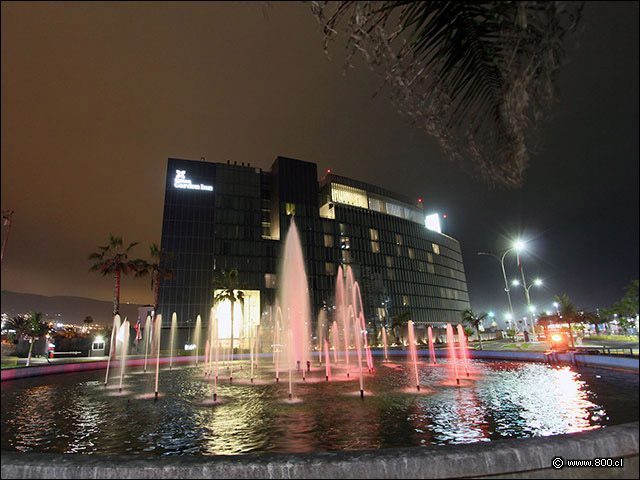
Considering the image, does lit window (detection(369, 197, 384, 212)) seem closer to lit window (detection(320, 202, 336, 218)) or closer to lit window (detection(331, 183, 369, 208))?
lit window (detection(331, 183, 369, 208))

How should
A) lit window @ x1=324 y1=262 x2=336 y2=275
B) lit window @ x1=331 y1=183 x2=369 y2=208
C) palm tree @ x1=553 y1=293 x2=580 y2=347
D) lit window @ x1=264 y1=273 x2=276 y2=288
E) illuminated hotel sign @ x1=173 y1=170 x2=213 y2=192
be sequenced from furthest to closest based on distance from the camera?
lit window @ x1=331 y1=183 x2=369 y2=208, lit window @ x1=324 y1=262 x2=336 y2=275, lit window @ x1=264 y1=273 x2=276 y2=288, illuminated hotel sign @ x1=173 y1=170 x2=213 y2=192, palm tree @ x1=553 y1=293 x2=580 y2=347

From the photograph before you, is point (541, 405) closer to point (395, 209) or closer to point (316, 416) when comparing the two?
point (316, 416)

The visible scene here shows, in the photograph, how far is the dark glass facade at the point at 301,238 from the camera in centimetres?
7431

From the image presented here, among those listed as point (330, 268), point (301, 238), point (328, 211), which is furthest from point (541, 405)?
point (328, 211)

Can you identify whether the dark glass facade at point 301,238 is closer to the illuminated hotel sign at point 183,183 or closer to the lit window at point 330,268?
the lit window at point 330,268

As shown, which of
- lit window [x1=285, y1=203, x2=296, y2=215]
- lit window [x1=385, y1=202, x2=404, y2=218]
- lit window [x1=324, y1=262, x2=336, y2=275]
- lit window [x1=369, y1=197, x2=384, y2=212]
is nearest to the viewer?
lit window [x1=285, y1=203, x2=296, y2=215]

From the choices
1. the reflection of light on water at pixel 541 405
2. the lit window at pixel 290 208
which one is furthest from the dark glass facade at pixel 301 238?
the reflection of light on water at pixel 541 405

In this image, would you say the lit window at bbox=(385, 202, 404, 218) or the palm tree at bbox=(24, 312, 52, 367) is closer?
the palm tree at bbox=(24, 312, 52, 367)

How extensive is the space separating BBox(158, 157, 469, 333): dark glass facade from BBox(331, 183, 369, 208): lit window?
313mm

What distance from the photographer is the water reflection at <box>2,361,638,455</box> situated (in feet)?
25.6

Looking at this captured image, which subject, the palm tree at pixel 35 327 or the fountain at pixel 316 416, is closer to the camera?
the fountain at pixel 316 416

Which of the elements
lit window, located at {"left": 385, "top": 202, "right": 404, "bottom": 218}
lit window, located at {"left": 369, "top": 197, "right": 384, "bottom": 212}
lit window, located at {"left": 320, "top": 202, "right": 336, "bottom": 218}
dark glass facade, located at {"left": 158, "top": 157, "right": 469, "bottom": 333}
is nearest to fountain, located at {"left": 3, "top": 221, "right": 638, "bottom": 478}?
dark glass facade, located at {"left": 158, "top": 157, "right": 469, "bottom": 333}

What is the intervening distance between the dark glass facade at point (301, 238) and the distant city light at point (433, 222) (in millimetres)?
5962

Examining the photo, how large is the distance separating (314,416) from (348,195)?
3551 inches
